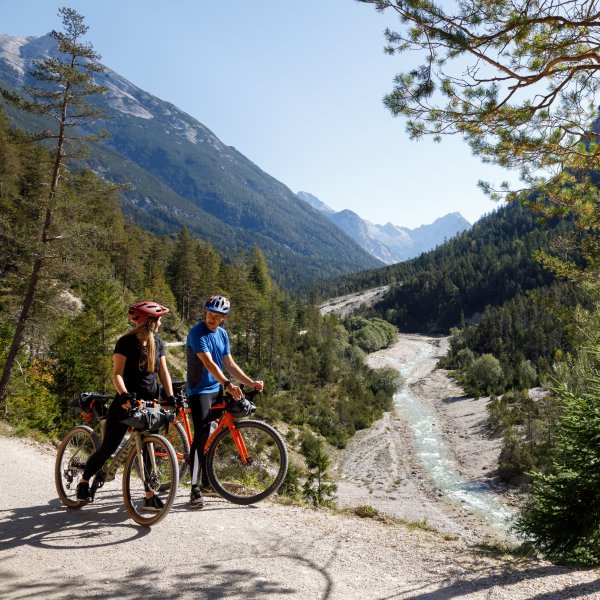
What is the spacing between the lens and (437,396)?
65.7 m

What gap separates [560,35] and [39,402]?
18.9 metres

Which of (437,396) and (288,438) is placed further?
(437,396)

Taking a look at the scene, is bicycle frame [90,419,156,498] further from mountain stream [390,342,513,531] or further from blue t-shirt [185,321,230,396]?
mountain stream [390,342,513,531]

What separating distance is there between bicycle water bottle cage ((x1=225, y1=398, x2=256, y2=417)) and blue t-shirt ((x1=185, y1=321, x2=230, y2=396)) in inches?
13.2

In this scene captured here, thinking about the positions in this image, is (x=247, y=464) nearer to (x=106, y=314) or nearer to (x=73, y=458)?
(x=73, y=458)

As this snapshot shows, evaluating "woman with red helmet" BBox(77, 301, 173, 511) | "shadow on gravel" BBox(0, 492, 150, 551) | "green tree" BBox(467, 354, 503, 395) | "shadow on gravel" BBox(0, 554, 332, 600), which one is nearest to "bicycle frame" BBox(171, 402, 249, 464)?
"woman with red helmet" BBox(77, 301, 173, 511)

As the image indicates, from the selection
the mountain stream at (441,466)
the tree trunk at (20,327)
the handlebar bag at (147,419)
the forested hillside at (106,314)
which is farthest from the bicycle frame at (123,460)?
the mountain stream at (441,466)

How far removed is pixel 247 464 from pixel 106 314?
64.2ft

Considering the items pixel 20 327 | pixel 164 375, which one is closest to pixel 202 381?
pixel 164 375

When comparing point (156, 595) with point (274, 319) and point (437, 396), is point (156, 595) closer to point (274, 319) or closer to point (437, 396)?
point (274, 319)

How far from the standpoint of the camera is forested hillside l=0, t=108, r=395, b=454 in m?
15.7

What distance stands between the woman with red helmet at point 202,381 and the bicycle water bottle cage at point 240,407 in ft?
0.30

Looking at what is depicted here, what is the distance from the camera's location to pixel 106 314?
23.3 m

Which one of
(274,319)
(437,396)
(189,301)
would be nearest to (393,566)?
(274,319)
